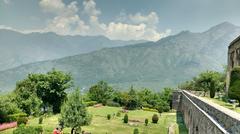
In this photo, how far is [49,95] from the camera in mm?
67938

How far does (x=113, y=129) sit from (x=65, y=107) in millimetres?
9815

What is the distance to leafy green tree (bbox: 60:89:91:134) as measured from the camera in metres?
33.3

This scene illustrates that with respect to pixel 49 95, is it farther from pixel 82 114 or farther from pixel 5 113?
pixel 82 114

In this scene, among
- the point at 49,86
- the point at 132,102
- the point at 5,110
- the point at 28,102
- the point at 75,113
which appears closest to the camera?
the point at 75,113

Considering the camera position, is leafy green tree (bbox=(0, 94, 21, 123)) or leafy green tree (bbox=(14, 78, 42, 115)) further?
leafy green tree (bbox=(14, 78, 42, 115))

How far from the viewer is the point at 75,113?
33375 millimetres

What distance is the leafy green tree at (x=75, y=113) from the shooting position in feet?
109

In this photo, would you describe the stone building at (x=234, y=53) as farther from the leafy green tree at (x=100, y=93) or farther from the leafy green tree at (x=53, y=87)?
the leafy green tree at (x=100, y=93)

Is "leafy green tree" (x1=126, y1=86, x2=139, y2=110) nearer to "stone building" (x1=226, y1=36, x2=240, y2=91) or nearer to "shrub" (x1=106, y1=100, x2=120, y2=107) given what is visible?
"shrub" (x1=106, y1=100, x2=120, y2=107)

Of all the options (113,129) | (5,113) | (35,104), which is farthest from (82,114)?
(35,104)

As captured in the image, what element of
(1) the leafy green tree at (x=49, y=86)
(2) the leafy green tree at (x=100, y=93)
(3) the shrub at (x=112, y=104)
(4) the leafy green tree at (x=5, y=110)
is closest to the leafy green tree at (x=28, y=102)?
(1) the leafy green tree at (x=49, y=86)

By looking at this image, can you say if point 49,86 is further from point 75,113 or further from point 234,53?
point 234,53

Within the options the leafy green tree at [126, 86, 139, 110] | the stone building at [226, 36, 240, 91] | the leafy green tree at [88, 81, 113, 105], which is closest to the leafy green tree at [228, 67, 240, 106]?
the stone building at [226, 36, 240, 91]

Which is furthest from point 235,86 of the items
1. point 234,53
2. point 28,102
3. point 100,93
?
point 100,93
